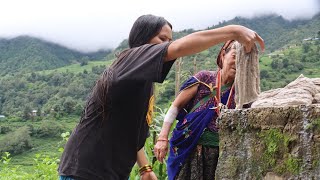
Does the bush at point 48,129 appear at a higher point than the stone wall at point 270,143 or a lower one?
lower

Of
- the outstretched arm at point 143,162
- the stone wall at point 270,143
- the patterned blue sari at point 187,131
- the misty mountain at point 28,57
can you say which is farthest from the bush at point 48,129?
the stone wall at point 270,143

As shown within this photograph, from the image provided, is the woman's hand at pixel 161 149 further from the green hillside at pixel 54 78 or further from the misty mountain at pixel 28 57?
the misty mountain at pixel 28 57

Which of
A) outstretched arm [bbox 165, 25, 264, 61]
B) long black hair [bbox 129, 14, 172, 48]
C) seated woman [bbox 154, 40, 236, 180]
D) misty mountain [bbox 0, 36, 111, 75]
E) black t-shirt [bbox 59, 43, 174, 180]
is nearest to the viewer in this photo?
outstretched arm [bbox 165, 25, 264, 61]

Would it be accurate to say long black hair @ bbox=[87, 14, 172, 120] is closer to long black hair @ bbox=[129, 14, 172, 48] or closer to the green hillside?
long black hair @ bbox=[129, 14, 172, 48]

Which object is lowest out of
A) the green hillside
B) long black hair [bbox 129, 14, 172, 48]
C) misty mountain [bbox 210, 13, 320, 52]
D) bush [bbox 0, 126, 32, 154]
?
bush [bbox 0, 126, 32, 154]

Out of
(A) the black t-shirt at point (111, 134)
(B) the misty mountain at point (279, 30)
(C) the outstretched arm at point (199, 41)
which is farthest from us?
(B) the misty mountain at point (279, 30)

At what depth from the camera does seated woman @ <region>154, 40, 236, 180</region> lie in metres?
2.71

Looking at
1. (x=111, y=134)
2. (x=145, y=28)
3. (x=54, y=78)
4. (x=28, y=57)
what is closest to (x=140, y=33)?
(x=145, y=28)

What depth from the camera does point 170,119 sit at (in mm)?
2822

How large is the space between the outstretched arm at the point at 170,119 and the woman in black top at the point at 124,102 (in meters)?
0.77

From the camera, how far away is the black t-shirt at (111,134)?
1.71m

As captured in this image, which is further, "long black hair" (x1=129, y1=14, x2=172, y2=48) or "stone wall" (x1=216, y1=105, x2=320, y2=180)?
"long black hair" (x1=129, y1=14, x2=172, y2=48)

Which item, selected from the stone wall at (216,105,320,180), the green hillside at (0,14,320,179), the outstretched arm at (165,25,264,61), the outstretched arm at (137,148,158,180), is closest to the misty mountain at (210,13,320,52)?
the green hillside at (0,14,320,179)

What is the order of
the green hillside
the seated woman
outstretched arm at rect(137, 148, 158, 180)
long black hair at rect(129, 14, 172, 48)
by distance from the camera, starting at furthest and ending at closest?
the green hillside, the seated woman, outstretched arm at rect(137, 148, 158, 180), long black hair at rect(129, 14, 172, 48)
